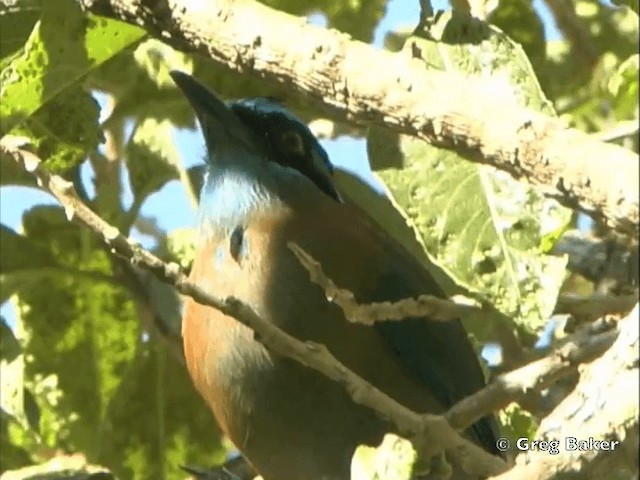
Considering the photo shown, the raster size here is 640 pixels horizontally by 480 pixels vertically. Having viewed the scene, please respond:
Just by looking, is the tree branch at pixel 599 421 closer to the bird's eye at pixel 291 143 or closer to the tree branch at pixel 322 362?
the tree branch at pixel 322 362

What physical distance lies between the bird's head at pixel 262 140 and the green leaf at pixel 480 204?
664 mm

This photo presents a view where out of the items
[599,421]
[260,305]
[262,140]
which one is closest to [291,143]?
[262,140]

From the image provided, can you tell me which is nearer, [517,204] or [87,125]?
[517,204]

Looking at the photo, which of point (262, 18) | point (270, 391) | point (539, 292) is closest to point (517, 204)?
point (539, 292)

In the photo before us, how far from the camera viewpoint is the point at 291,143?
101 inches

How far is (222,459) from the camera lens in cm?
271

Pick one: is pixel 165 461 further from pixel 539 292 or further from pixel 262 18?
pixel 262 18

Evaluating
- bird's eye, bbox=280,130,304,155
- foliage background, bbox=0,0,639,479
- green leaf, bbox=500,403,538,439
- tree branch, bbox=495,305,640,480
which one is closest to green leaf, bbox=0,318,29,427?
foliage background, bbox=0,0,639,479

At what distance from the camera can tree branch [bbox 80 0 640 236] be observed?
3.72 ft

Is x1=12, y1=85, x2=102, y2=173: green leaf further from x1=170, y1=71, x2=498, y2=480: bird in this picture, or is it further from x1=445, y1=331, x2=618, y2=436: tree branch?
x1=445, y1=331, x2=618, y2=436: tree branch

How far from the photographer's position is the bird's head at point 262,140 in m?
2.46

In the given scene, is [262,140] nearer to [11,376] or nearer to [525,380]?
[11,376]

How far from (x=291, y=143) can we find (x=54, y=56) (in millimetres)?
735

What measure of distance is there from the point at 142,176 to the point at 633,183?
1550 mm
